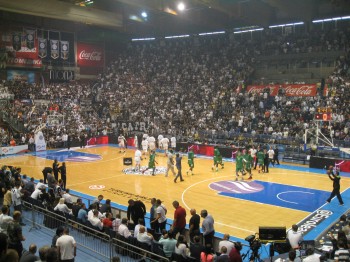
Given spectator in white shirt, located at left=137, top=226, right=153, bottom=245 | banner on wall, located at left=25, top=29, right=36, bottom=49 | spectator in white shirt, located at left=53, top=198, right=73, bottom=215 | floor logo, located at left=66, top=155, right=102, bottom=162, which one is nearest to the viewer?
spectator in white shirt, located at left=137, top=226, right=153, bottom=245

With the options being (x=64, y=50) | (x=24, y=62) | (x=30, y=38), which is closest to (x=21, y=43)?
(x=30, y=38)

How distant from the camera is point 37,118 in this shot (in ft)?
125

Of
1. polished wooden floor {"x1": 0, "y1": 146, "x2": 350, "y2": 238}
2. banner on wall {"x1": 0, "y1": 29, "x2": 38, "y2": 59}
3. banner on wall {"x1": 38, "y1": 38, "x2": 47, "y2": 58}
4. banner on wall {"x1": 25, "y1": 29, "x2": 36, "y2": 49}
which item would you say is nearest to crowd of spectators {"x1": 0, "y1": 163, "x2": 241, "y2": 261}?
polished wooden floor {"x1": 0, "y1": 146, "x2": 350, "y2": 238}

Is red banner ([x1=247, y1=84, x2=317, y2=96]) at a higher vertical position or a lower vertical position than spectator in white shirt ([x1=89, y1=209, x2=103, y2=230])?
higher

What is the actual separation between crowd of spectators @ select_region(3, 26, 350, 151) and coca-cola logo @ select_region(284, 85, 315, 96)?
2.04 ft

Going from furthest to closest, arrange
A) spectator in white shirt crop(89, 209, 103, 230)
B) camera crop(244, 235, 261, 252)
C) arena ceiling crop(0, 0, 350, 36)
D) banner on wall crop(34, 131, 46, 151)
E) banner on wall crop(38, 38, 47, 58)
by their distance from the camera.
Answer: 1. banner on wall crop(38, 38, 47, 58)
2. arena ceiling crop(0, 0, 350, 36)
3. banner on wall crop(34, 131, 46, 151)
4. spectator in white shirt crop(89, 209, 103, 230)
5. camera crop(244, 235, 261, 252)

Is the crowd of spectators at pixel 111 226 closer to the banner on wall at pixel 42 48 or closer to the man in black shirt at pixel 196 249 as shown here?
the man in black shirt at pixel 196 249

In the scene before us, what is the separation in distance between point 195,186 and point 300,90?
19.1m

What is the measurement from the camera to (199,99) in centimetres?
4025

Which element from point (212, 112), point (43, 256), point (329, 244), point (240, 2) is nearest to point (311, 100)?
point (212, 112)

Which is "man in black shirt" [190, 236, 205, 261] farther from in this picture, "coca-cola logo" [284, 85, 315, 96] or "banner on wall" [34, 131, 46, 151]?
"coca-cola logo" [284, 85, 315, 96]

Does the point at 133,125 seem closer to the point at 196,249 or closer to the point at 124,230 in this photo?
the point at 124,230

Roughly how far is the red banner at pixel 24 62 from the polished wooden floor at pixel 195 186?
16.8 m

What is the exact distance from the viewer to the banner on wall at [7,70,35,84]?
42906 millimetres
